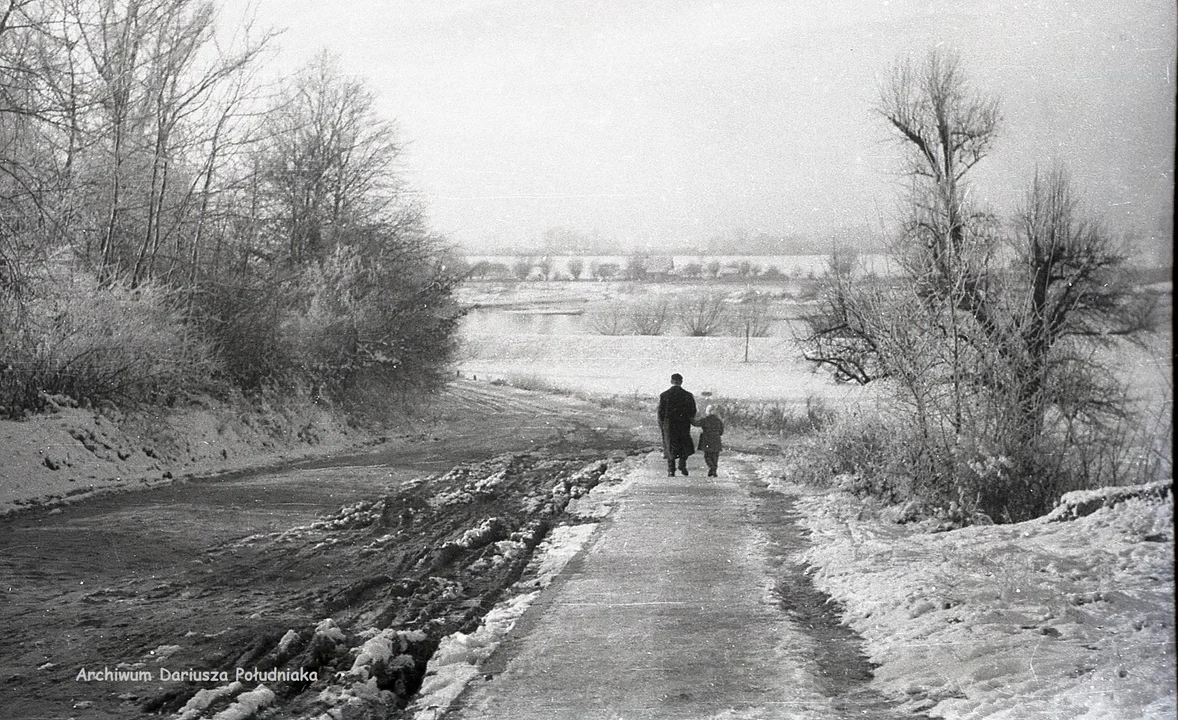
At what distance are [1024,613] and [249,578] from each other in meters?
6.22

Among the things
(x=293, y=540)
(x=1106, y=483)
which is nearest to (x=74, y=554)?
(x=293, y=540)

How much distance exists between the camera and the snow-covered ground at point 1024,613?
4.76 meters

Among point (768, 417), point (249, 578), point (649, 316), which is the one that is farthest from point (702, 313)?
point (249, 578)

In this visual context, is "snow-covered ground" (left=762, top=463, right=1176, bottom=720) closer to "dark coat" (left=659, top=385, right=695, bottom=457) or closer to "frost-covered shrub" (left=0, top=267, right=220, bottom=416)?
"dark coat" (left=659, top=385, right=695, bottom=457)

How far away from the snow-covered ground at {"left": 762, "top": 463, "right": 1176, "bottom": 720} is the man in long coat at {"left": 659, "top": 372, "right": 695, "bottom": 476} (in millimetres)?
7072

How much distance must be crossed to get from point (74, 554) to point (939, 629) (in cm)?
797

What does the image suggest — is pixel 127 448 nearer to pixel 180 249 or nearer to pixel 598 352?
pixel 180 249

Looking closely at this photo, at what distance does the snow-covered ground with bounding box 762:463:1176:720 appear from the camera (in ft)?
15.6

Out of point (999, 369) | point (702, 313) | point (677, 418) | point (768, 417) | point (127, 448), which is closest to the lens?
point (999, 369)

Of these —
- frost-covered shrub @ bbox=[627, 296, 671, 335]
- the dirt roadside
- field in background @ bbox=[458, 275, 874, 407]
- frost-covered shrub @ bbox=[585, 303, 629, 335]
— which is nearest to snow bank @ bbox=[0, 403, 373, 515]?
the dirt roadside

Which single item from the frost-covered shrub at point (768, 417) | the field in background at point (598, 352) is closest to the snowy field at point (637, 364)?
the field in background at point (598, 352)

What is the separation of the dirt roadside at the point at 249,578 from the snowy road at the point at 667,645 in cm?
70

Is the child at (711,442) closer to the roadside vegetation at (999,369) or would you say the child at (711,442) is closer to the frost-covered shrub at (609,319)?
the roadside vegetation at (999,369)

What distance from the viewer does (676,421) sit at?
16.4 metres
